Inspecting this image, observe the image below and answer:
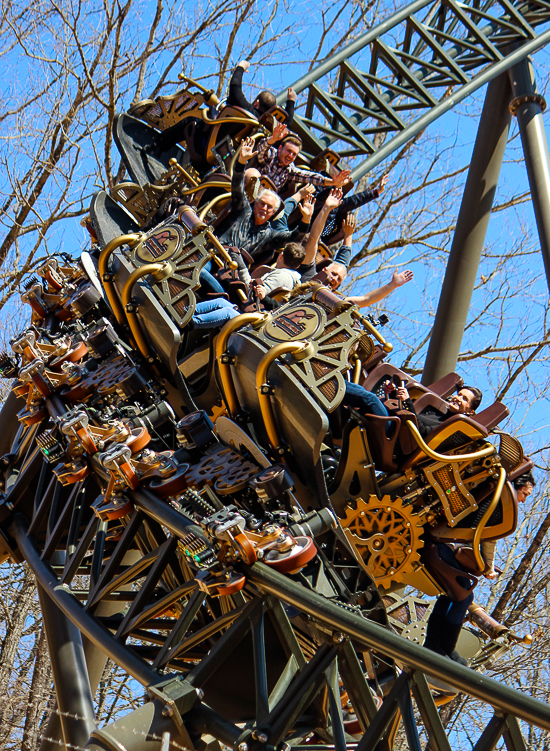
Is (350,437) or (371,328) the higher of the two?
(371,328)

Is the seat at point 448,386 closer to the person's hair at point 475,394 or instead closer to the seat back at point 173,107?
the person's hair at point 475,394

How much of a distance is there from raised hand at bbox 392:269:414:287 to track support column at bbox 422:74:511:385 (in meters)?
2.80

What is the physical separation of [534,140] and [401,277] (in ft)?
13.5

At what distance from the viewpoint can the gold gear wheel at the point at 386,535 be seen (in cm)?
497

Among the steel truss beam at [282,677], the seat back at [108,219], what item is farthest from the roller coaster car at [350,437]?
the seat back at [108,219]

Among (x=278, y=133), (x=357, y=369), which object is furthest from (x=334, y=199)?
(x=357, y=369)

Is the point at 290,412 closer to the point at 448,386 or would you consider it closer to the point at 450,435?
the point at 450,435

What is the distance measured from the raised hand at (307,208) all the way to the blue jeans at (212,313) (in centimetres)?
207

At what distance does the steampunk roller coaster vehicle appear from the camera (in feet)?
11.4

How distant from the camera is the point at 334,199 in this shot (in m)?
7.13

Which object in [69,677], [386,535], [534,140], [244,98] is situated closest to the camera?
[69,677]

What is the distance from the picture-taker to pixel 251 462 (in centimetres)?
460

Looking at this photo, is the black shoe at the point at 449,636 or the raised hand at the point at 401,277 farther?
the raised hand at the point at 401,277

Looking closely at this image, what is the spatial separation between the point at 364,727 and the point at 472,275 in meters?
6.18
